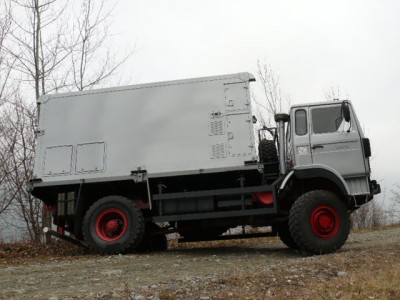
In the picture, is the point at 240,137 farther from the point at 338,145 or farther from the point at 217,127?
the point at 338,145

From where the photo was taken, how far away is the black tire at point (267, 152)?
30.5ft

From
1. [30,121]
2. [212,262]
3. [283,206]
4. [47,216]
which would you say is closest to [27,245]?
[47,216]

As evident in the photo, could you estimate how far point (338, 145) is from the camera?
28.2 ft

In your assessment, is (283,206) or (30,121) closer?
(283,206)

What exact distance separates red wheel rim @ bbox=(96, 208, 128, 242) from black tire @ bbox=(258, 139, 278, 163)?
326cm

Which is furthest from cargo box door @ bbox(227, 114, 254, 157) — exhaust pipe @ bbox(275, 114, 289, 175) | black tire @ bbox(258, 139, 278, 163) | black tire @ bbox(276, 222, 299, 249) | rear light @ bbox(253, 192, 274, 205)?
black tire @ bbox(276, 222, 299, 249)

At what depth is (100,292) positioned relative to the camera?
204 inches

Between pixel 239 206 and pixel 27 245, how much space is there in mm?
6656

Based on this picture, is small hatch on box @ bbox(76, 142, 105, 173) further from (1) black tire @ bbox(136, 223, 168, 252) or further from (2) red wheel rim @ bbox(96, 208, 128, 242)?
(1) black tire @ bbox(136, 223, 168, 252)

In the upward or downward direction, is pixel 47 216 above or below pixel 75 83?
below

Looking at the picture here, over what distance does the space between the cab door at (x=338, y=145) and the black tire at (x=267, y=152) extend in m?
0.95

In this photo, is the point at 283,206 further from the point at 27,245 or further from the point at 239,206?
the point at 27,245

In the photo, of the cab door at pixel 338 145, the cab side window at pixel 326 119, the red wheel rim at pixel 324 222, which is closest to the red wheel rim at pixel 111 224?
the red wheel rim at pixel 324 222

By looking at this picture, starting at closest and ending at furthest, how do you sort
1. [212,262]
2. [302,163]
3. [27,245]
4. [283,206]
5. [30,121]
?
[212,262]
[302,163]
[283,206]
[27,245]
[30,121]
